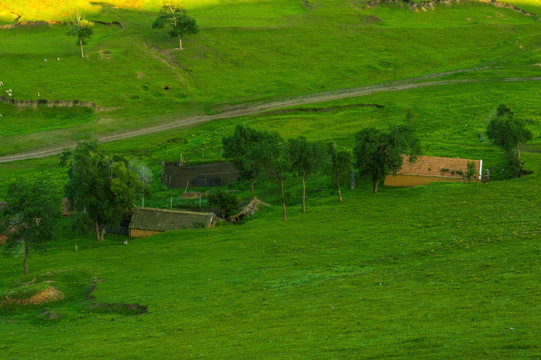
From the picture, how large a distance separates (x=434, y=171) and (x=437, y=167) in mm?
986

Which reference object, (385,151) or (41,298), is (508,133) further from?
(41,298)

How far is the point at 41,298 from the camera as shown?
179 feet

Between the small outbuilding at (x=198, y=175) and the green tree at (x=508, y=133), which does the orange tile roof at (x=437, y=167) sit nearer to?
the green tree at (x=508, y=133)

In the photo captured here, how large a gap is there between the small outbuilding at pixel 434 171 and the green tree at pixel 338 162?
8.97m

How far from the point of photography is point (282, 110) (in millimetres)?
145500

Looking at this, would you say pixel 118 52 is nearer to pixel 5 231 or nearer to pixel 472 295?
pixel 5 231

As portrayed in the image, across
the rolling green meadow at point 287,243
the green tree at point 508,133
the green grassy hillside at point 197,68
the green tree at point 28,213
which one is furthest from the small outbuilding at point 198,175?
the green tree at point 508,133

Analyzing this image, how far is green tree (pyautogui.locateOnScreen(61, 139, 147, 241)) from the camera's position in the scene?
81188 millimetres

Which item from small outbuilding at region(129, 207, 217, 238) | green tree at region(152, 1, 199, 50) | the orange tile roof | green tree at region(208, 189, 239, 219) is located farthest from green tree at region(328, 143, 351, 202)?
green tree at region(152, 1, 199, 50)

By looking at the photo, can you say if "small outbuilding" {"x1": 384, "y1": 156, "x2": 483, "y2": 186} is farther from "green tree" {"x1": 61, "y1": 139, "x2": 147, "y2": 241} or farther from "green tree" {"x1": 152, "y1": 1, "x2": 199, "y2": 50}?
"green tree" {"x1": 152, "y1": 1, "x2": 199, "y2": 50}

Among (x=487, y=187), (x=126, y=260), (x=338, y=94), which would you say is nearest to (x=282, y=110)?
(x=338, y=94)

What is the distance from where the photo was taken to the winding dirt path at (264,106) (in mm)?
125569

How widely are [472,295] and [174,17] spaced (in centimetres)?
15712

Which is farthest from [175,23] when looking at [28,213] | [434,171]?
[28,213]
